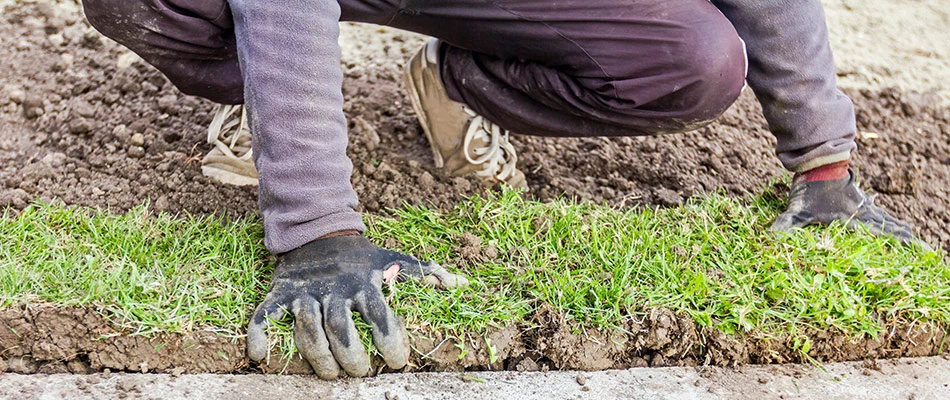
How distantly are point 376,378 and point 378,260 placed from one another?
27cm

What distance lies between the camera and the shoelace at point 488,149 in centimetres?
249

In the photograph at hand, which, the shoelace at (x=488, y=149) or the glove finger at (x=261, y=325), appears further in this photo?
the shoelace at (x=488, y=149)

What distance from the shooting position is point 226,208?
2311 mm

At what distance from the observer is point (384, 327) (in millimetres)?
1777

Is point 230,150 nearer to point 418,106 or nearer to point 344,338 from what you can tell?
point 418,106

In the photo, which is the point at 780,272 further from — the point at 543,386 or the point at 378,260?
the point at 378,260

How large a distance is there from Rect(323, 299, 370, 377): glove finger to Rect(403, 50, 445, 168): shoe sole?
90cm

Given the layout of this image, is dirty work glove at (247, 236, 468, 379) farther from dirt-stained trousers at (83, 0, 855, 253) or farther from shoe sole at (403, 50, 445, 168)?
shoe sole at (403, 50, 445, 168)

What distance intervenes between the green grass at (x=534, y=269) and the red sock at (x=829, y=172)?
149 millimetres

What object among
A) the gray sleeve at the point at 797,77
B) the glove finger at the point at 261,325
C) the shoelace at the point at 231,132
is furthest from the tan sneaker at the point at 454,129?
the glove finger at the point at 261,325

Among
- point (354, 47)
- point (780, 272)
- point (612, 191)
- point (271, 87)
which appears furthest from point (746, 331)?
point (354, 47)

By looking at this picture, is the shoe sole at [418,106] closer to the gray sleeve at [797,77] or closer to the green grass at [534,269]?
the green grass at [534,269]

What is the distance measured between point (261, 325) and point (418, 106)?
998mm

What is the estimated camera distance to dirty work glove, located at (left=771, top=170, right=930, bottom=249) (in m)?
2.37
